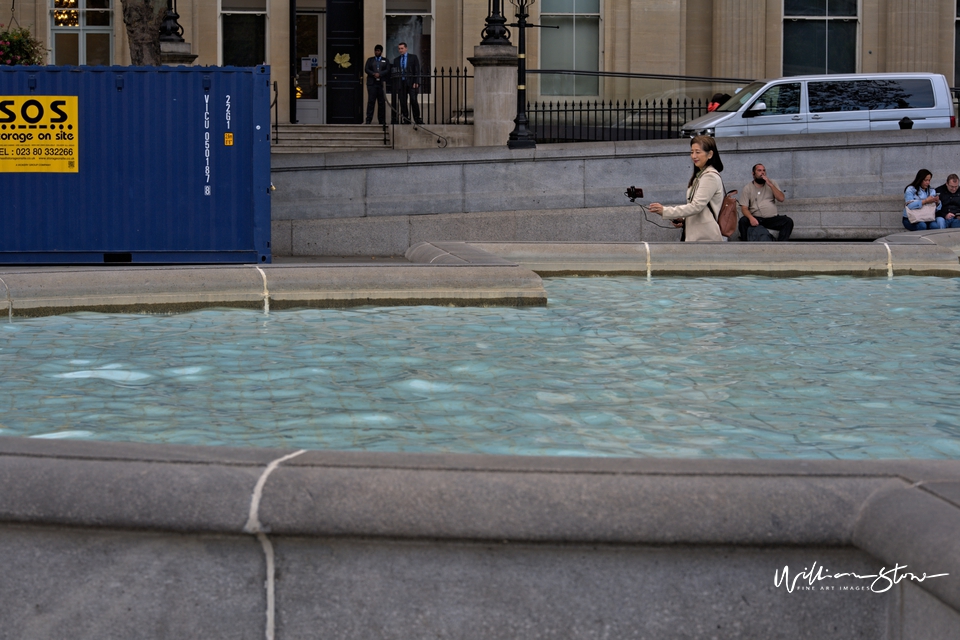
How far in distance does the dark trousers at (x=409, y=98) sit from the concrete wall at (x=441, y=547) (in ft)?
66.7

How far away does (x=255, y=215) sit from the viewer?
621 inches

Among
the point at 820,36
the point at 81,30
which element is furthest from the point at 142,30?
the point at 820,36

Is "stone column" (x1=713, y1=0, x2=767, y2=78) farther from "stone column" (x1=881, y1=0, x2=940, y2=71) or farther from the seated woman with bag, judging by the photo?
the seated woman with bag

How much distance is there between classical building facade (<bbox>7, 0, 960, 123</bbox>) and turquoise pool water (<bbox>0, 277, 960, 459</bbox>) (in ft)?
55.7

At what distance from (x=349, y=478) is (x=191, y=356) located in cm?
428

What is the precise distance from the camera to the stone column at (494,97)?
2016 cm

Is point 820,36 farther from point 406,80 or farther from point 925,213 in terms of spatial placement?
point 925,213

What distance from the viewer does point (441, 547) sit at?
3188mm

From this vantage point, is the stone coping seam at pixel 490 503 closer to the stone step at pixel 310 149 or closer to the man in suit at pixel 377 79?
the stone step at pixel 310 149

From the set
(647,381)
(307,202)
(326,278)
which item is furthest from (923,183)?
(647,381)

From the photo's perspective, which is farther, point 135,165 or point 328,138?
point 328,138

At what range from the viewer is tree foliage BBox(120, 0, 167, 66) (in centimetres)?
1878

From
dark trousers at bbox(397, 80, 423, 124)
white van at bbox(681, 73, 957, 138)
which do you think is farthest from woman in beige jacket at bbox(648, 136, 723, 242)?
dark trousers at bbox(397, 80, 423, 124)

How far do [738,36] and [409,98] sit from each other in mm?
7276
